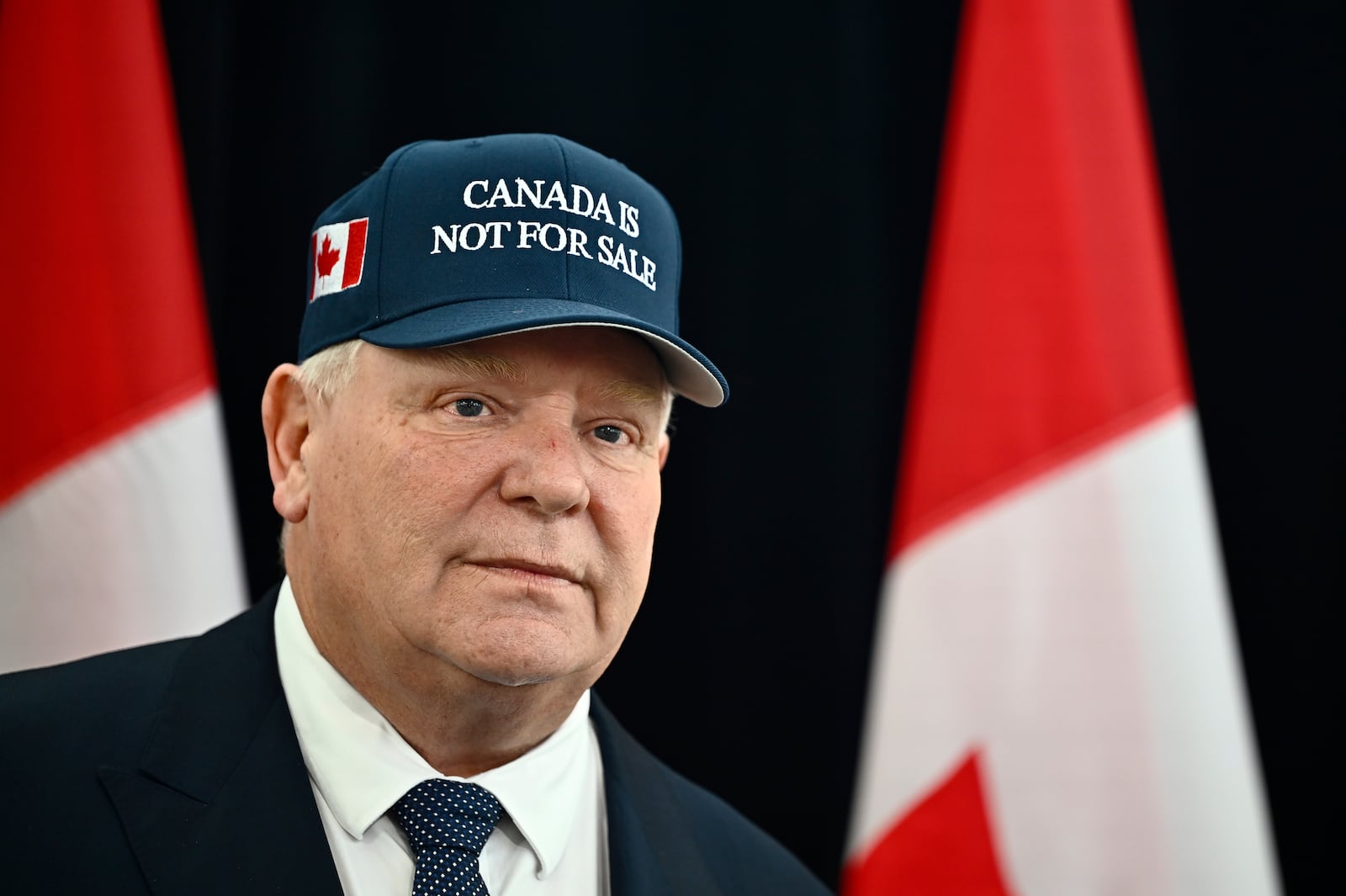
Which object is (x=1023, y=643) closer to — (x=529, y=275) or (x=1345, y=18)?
(x=529, y=275)

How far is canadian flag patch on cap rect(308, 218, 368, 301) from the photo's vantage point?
123cm

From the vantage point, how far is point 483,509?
44.9 inches

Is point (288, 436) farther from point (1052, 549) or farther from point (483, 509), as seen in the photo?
point (1052, 549)

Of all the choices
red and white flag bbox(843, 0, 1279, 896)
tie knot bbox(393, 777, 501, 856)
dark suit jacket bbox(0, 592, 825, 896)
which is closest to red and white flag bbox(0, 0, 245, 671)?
dark suit jacket bbox(0, 592, 825, 896)

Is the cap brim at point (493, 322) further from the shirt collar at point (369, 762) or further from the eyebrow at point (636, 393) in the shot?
the shirt collar at point (369, 762)

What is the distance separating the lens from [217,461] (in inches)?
68.7

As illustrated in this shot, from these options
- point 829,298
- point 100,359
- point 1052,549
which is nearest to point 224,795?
point 100,359

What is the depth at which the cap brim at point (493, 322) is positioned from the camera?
113cm

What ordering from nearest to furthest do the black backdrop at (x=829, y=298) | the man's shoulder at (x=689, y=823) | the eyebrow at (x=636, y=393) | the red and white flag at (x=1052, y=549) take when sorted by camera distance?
the eyebrow at (x=636, y=393)
the man's shoulder at (x=689, y=823)
the red and white flag at (x=1052, y=549)
the black backdrop at (x=829, y=298)

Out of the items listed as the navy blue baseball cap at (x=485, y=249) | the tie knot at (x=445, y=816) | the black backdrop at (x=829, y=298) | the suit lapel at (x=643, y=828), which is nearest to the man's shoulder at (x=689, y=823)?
the suit lapel at (x=643, y=828)

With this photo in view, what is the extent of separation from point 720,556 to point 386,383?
3.54 feet

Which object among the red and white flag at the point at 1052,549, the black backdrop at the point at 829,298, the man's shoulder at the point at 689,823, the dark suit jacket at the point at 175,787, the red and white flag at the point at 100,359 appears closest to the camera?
the dark suit jacket at the point at 175,787

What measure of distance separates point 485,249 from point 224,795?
52 cm

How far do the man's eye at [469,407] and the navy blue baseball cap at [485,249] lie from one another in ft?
0.20
